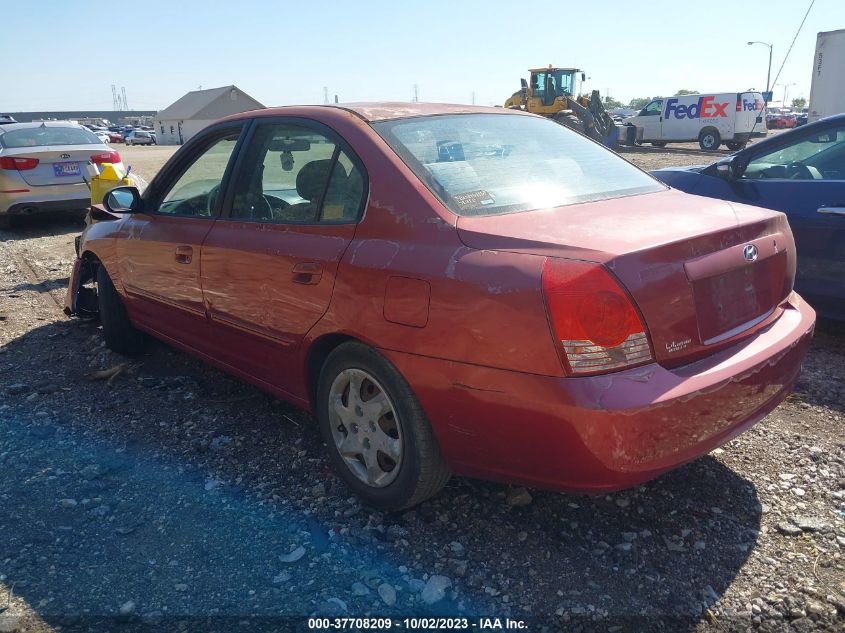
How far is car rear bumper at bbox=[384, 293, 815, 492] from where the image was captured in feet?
7.14

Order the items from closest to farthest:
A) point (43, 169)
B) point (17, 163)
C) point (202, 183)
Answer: point (202, 183) < point (17, 163) < point (43, 169)

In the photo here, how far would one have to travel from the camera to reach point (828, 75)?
17891 millimetres

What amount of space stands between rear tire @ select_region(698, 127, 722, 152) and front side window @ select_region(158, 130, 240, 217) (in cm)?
2850

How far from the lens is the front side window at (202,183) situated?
3707 millimetres

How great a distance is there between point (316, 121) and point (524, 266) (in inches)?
55.6

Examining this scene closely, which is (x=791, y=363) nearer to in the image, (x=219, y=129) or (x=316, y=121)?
(x=316, y=121)

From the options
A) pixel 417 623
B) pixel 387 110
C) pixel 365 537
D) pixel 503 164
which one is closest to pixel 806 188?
pixel 503 164

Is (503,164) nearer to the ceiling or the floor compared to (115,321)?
nearer to the ceiling

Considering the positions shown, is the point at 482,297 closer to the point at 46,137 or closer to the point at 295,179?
the point at 295,179

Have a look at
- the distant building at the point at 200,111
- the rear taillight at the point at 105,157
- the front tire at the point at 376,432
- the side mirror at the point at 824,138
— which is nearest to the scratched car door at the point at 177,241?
the front tire at the point at 376,432

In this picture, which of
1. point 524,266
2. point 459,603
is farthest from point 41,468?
point 524,266

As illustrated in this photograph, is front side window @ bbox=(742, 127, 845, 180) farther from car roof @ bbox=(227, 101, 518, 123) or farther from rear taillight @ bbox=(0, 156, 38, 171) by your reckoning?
rear taillight @ bbox=(0, 156, 38, 171)

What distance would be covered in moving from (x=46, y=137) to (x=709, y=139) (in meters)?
25.7

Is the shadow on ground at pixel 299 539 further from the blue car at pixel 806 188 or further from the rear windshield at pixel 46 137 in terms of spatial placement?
the rear windshield at pixel 46 137
